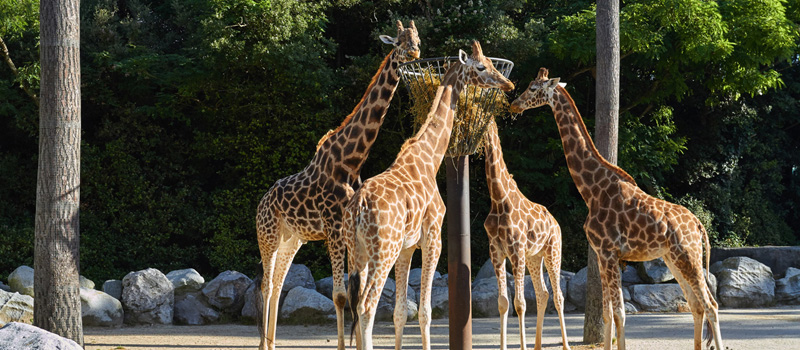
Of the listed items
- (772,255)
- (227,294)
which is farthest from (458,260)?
(772,255)

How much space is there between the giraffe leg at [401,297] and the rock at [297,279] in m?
5.04

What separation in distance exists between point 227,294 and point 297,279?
1.08m

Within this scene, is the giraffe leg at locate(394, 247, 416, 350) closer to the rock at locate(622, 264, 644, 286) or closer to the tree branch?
the rock at locate(622, 264, 644, 286)

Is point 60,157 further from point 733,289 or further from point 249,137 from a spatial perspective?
point 733,289

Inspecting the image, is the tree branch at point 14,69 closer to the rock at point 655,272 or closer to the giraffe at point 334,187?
the giraffe at point 334,187

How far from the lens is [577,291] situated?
1176 centimetres

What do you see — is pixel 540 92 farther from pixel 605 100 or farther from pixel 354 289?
pixel 354 289

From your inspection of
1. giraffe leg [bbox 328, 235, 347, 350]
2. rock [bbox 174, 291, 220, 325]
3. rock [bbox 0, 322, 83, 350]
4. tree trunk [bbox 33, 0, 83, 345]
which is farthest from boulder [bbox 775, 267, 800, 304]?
rock [bbox 0, 322, 83, 350]

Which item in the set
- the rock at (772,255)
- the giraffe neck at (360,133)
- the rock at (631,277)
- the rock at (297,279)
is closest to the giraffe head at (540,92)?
the giraffe neck at (360,133)

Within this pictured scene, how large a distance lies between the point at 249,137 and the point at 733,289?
917 centimetres

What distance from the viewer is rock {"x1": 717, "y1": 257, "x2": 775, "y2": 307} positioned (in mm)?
11922

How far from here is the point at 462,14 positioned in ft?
45.6

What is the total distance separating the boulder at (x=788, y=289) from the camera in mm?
12062

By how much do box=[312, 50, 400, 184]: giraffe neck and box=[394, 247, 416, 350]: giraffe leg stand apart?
94cm
